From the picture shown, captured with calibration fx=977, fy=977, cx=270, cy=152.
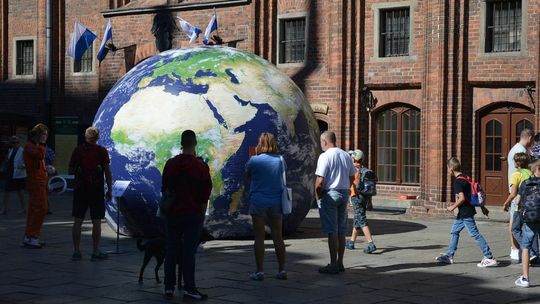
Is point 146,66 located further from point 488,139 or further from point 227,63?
point 488,139

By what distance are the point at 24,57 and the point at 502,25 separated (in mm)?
19098

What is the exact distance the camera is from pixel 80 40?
102 feet

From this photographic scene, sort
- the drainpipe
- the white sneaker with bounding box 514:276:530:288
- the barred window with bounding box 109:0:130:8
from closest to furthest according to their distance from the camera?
the white sneaker with bounding box 514:276:530:288 → the barred window with bounding box 109:0:130:8 → the drainpipe

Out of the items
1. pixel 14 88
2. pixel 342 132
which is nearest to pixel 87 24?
pixel 14 88

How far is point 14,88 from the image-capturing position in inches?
1388

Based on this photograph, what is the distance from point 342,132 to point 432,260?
12.6 meters

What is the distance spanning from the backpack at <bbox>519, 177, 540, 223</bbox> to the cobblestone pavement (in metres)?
0.80

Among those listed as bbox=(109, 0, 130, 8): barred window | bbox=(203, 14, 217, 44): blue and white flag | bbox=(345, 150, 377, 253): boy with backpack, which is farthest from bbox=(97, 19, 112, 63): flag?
bbox=(345, 150, 377, 253): boy with backpack

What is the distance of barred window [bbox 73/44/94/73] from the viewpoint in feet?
110

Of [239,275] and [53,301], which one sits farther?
[239,275]

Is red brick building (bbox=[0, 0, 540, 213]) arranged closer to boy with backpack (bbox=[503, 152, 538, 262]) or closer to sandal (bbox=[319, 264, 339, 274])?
boy with backpack (bbox=[503, 152, 538, 262])

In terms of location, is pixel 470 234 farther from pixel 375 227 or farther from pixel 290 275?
pixel 375 227

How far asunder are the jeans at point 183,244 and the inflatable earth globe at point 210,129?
4.01 metres

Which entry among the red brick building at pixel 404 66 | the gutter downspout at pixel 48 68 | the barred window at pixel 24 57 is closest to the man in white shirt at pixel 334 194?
the red brick building at pixel 404 66
